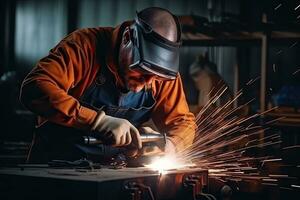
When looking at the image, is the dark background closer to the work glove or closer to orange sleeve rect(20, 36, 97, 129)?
the work glove

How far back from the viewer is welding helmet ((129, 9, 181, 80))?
3285 millimetres

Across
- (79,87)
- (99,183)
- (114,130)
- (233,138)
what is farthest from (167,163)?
(233,138)

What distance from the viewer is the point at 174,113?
13.2 feet

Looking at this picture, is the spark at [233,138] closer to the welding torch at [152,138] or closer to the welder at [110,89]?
the welder at [110,89]

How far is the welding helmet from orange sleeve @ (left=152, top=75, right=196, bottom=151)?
0.57 metres

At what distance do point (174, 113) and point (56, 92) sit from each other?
3.37ft

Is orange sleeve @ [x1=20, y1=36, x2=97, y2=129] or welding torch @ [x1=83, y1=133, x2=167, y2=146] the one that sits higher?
orange sleeve @ [x1=20, y1=36, x2=97, y2=129]

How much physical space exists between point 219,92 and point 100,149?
2.38 m

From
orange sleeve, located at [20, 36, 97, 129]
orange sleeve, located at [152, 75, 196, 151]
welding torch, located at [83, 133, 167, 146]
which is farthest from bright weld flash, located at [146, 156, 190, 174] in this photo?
orange sleeve, located at [20, 36, 97, 129]

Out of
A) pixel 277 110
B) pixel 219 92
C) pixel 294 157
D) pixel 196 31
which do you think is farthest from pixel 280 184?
pixel 196 31

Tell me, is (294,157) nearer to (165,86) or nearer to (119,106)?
(165,86)

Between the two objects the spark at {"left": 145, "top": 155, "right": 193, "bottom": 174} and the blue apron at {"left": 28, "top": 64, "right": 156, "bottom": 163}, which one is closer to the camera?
the spark at {"left": 145, "top": 155, "right": 193, "bottom": 174}

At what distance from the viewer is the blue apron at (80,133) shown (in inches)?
141

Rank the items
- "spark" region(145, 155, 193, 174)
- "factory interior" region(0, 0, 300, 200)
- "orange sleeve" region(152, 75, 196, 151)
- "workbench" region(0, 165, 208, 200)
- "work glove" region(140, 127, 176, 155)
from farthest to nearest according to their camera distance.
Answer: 1. "orange sleeve" region(152, 75, 196, 151)
2. "work glove" region(140, 127, 176, 155)
3. "spark" region(145, 155, 193, 174)
4. "factory interior" region(0, 0, 300, 200)
5. "workbench" region(0, 165, 208, 200)
